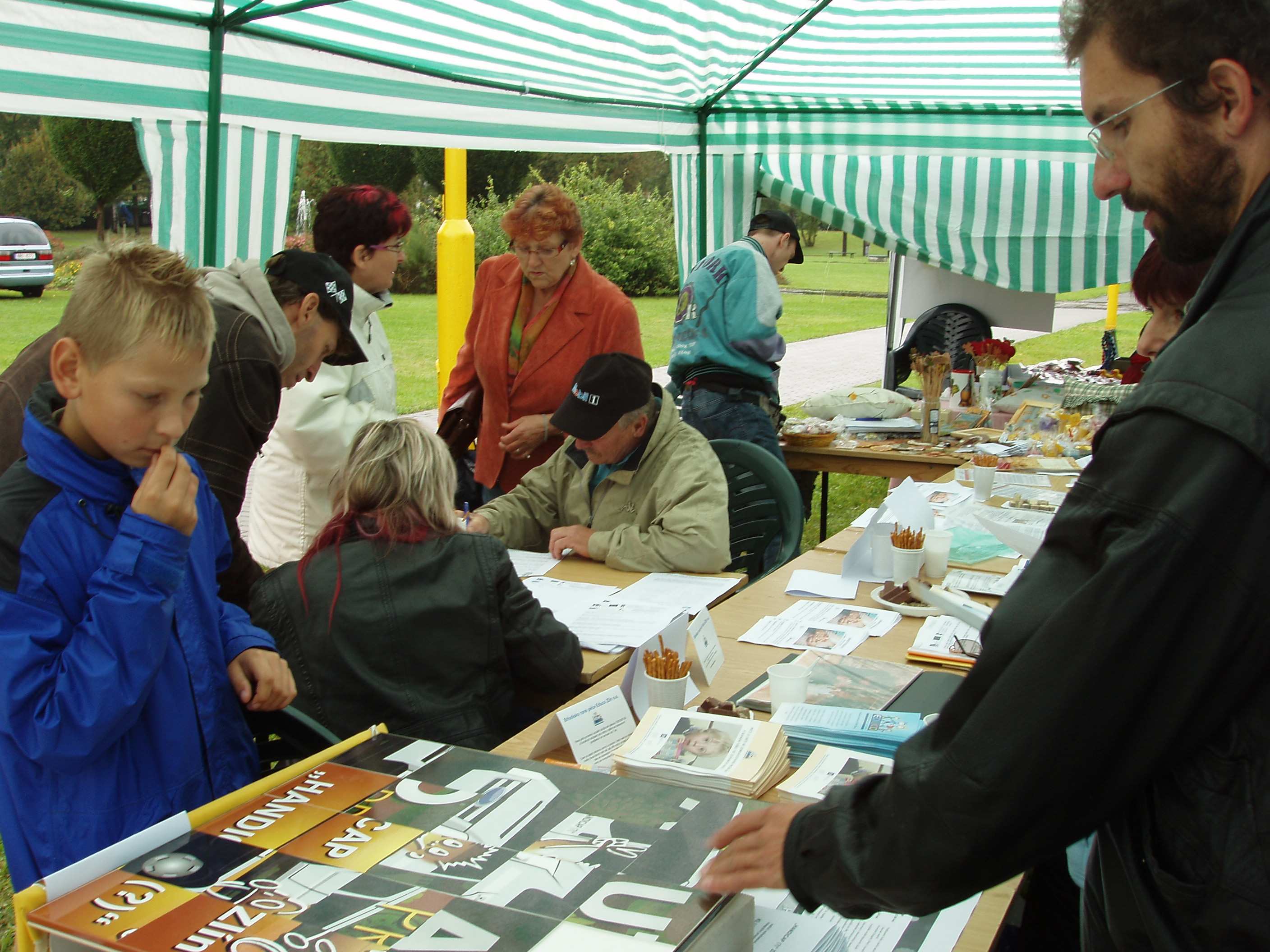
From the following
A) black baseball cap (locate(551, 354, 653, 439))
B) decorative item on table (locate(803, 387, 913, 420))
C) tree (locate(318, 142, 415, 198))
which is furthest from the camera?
tree (locate(318, 142, 415, 198))

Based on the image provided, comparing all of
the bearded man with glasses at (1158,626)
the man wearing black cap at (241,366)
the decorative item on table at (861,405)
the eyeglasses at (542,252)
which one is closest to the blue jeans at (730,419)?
Answer: the decorative item on table at (861,405)

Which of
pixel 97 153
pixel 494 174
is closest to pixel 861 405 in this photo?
pixel 97 153

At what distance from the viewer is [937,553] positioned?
3033 millimetres

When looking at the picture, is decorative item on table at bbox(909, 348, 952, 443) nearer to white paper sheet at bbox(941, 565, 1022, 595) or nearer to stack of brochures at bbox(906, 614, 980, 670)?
white paper sheet at bbox(941, 565, 1022, 595)

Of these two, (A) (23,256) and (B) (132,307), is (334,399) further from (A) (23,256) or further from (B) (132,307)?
(A) (23,256)

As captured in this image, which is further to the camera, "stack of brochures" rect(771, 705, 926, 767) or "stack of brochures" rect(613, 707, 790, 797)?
"stack of brochures" rect(771, 705, 926, 767)

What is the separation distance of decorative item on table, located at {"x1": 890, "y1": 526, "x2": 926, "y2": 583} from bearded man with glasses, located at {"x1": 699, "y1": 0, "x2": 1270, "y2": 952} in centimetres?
197

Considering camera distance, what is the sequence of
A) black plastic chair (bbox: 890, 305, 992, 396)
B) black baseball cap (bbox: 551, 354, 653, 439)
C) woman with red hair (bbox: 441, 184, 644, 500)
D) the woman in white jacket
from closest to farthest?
1. black baseball cap (bbox: 551, 354, 653, 439)
2. the woman in white jacket
3. woman with red hair (bbox: 441, 184, 644, 500)
4. black plastic chair (bbox: 890, 305, 992, 396)

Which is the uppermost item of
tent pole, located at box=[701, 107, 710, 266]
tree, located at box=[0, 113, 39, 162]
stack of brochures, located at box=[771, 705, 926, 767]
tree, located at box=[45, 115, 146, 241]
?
tree, located at box=[0, 113, 39, 162]

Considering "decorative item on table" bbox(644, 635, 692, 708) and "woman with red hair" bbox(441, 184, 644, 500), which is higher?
"woman with red hair" bbox(441, 184, 644, 500)

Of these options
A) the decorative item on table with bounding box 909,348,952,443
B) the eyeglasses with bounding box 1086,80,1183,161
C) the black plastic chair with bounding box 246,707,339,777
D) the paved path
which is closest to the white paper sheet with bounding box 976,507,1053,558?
the eyeglasses with bounding box 1086,80,1183,161

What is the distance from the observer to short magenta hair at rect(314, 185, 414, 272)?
348 centimetres

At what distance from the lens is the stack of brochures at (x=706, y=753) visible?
1733 mm

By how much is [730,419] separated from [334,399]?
1.96 m
